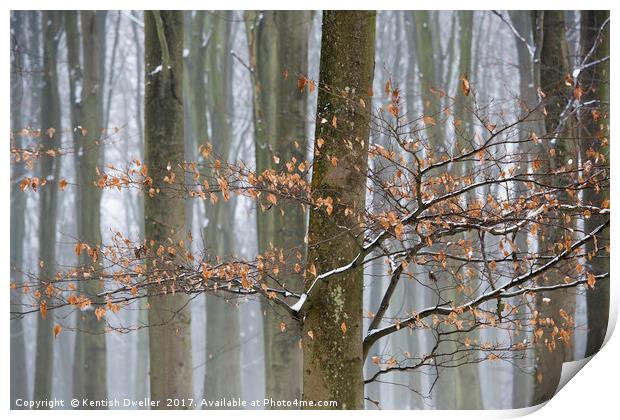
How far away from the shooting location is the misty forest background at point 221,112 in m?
6.37

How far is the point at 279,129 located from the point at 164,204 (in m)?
1.81

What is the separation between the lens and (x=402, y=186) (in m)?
3.74

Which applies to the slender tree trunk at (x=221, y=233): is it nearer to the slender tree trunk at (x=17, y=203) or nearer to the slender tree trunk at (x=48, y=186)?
the slender tree trunk at (x=48, y=186)

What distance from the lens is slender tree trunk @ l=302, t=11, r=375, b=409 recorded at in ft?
12.1

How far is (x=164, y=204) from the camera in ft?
16.1

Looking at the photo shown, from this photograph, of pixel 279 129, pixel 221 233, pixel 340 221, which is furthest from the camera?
pixel 221 233

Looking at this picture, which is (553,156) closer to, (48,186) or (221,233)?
(221,233)

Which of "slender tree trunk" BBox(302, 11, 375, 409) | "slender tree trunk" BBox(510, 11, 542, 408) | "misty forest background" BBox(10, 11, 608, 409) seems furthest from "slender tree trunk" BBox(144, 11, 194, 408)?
"slender tree trunk" BBox(510, 11, 542, 408)

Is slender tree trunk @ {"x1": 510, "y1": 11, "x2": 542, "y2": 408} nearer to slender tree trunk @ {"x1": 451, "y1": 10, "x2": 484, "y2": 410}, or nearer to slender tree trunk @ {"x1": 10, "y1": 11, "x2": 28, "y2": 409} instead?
slender tree trunk @ {"x1": 451, "y1": 10, "x2": 484, "y2": 410}

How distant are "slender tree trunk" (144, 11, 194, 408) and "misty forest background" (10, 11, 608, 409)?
65cm

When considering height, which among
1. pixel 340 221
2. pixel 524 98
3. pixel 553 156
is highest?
pixel 524 98

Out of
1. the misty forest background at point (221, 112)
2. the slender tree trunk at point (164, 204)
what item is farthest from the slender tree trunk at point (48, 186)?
the slender tree trunk at point (164, 204)

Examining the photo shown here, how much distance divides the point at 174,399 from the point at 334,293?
A: 6.23 feet

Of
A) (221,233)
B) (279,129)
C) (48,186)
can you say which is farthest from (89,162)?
(221,233)
